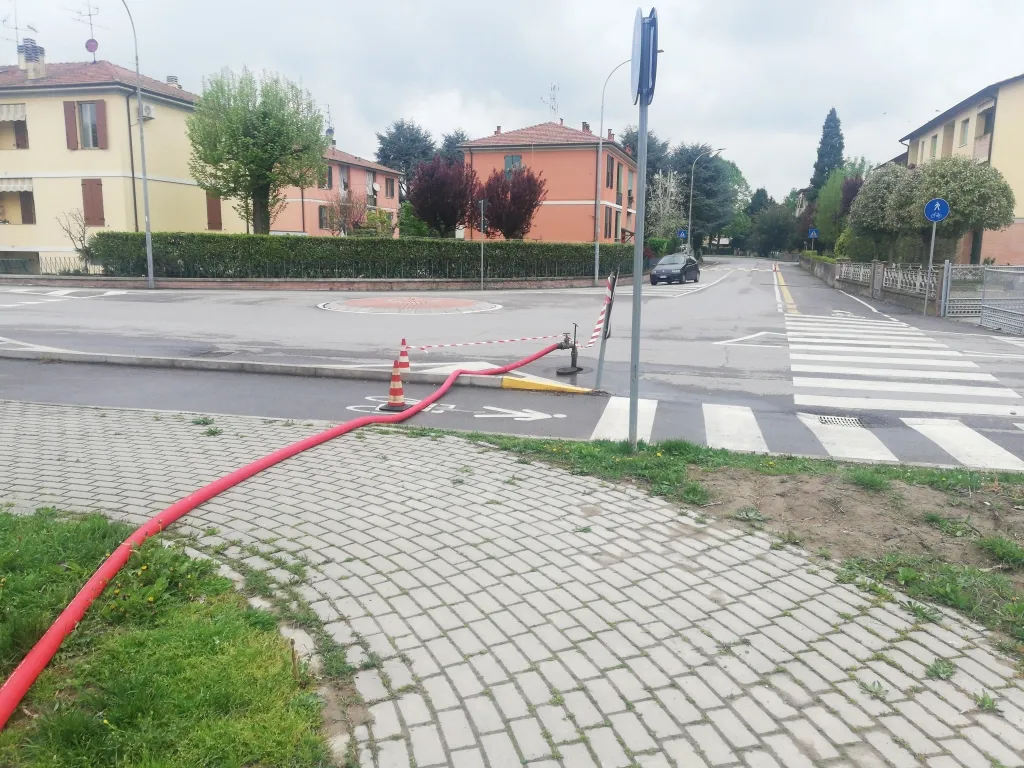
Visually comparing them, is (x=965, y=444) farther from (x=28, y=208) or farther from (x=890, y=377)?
(x=28, y=208)

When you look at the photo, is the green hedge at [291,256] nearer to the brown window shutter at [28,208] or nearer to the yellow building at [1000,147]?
the brown window shutter at [28,208]

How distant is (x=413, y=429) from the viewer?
7.56 m

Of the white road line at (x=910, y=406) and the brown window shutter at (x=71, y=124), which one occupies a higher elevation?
the brown window shutter at (x=71, y=124)

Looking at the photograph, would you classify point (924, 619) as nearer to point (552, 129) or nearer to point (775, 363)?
point (775, 363)

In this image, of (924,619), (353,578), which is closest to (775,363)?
(924,619)

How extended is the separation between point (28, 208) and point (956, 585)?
141 feet

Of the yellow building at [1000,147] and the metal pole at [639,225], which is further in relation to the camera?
the yellow building at [1000,147]

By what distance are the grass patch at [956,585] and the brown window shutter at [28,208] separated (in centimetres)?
4205

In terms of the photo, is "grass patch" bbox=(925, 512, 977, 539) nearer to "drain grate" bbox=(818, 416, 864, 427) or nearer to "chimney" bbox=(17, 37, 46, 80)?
"drain grate" bbox=(818, 416, 864, 427)

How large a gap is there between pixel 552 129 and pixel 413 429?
1814 inches

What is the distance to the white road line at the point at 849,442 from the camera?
7.60 m

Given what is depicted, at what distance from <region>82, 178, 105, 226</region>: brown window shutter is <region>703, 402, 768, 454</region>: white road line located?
114 ft

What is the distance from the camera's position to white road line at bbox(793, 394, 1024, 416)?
9745 millimetres

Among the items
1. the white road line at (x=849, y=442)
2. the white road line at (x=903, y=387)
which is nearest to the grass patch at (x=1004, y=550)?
the white road line at (x=849, y=442)
